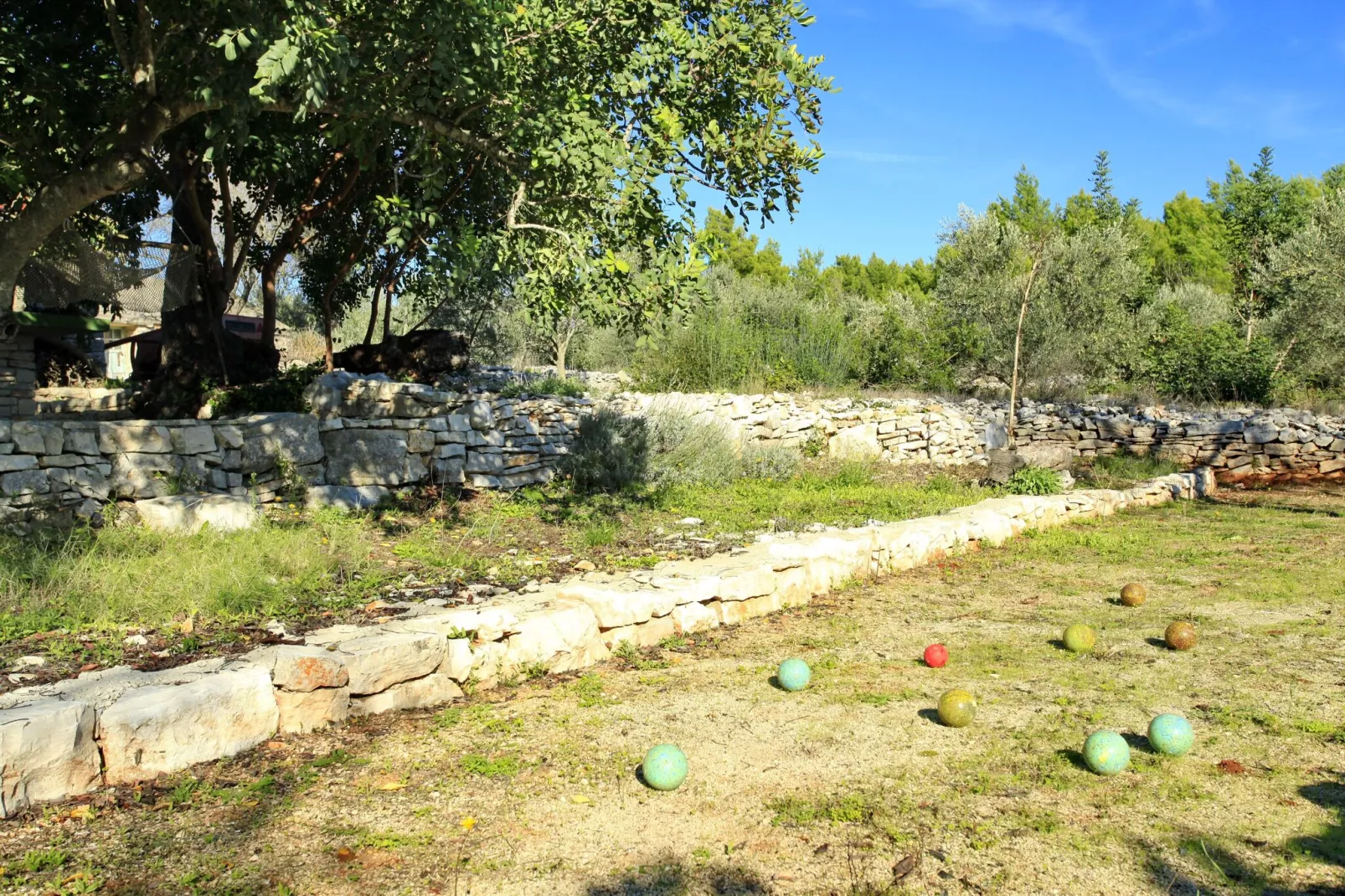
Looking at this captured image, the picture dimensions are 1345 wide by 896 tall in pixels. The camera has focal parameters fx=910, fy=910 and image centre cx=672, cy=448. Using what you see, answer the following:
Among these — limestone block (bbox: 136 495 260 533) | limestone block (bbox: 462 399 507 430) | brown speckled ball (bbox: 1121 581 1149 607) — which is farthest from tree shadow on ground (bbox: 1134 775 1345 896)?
limestone block (bbox: 462 399 507 430)

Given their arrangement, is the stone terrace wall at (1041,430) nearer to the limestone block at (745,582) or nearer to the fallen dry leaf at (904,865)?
the limestone block at (745,582)

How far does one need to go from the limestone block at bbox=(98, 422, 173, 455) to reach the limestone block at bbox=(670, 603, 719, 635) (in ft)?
16.6

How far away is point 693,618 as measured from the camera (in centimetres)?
571

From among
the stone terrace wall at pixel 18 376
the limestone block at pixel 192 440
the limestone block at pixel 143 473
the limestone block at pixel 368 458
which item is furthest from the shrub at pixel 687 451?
the stone terrace wall at pixel 18 376

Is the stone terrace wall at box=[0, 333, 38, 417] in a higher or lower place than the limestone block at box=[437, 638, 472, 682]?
higher

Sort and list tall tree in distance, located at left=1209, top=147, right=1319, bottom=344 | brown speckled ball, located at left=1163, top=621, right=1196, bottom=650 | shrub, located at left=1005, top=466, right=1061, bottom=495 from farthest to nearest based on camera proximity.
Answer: tall tree in distance, located at left=1209, top=147, right=1319, bottom=344, shrub, located at left=1005, top=466, right=1061, bottom=495, brown speckled ball, located at left=1163, top=621, right=1196, bottom=650

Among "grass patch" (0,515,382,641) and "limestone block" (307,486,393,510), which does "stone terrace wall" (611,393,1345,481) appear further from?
"grass patch" (0,515,382,641)

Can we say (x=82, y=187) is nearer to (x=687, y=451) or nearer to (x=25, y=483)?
(x=25, y=483)

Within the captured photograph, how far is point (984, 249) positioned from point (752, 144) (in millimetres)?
13373

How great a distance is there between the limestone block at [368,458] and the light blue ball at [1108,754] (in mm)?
7571

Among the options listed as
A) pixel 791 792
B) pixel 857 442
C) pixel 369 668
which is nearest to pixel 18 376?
pixel 857 442

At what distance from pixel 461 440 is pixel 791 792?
24.5ft

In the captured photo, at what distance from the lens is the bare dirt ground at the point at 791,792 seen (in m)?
2.74

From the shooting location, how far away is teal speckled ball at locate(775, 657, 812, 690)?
4.48 metres
